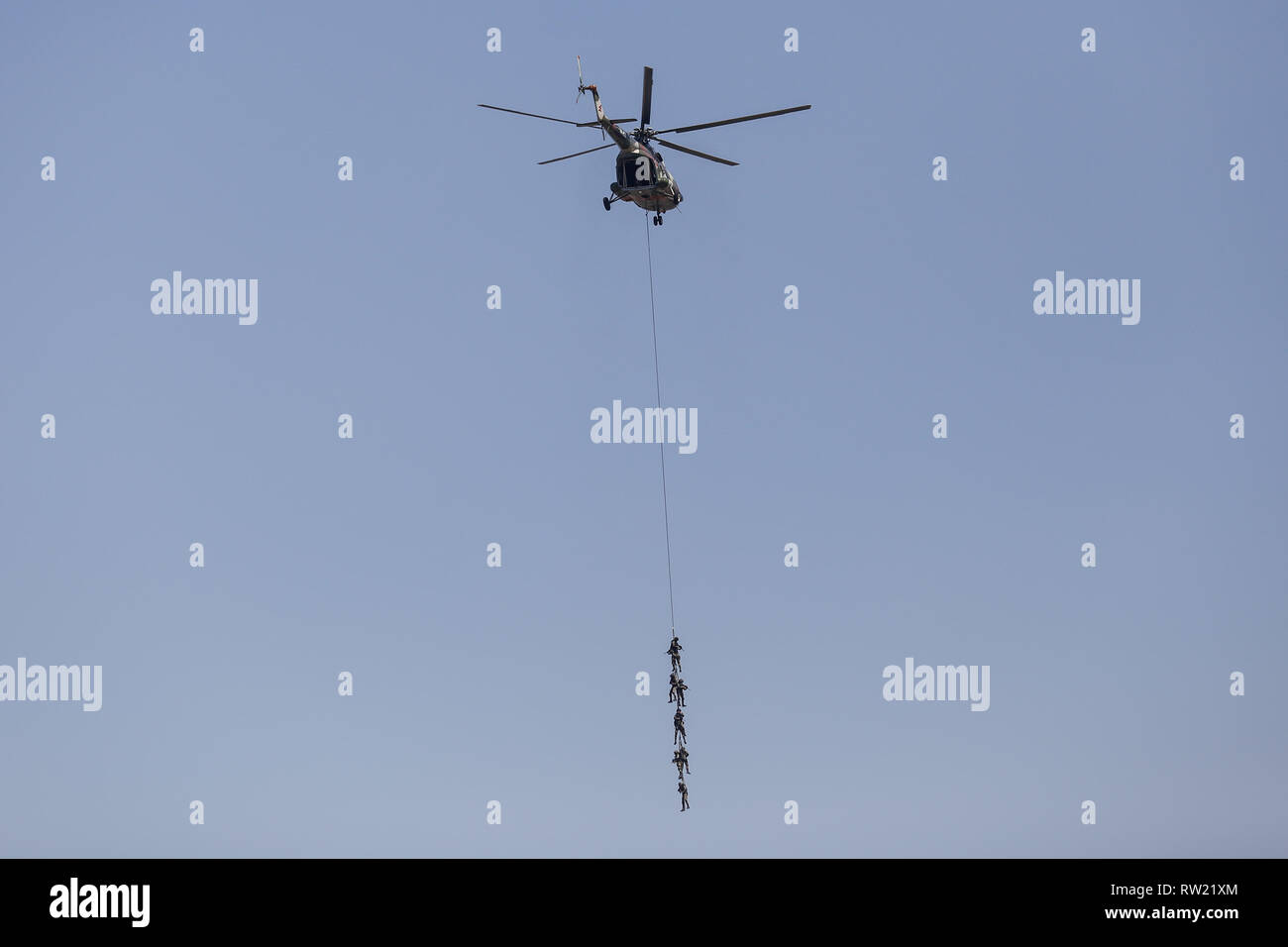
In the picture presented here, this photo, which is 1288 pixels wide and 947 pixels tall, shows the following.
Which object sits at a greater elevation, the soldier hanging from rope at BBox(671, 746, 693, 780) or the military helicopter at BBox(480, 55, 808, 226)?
the military helicopter at BBox(480, 55, 808, 226)

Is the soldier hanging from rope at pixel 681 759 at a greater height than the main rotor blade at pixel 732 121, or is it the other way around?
the main rotor blade at pixel 732 121

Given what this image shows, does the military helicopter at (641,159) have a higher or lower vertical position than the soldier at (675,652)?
higher

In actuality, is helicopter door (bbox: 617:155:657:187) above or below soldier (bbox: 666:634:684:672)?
above

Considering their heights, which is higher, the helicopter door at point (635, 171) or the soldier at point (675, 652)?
the helicopter door at point (635, 171)

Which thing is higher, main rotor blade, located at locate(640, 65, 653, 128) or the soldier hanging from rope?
main rotor blade, located at locate(640, 65, 653, 128)

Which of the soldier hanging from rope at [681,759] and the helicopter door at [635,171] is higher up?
the helicopter door at [635,171]

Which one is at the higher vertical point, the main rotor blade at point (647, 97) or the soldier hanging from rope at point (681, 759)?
the main rotor blade at point (647, 97)

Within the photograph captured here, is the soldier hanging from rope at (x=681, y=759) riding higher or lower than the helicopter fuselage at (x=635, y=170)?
lower

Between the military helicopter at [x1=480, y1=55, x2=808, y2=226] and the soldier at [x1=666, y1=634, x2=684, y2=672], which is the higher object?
the military helicopter at [x1=480, y1=55, x2=808, y2=226]
